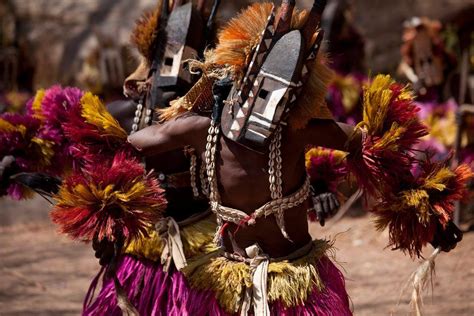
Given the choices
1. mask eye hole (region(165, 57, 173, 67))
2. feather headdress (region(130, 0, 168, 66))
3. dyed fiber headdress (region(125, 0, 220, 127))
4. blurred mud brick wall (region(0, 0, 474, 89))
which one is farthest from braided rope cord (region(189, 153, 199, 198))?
blurred mud brick wall (region(0, 0, 474, 89))

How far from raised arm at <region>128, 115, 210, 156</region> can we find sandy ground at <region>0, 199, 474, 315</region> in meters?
1.31

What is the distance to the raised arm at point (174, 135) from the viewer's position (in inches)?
116

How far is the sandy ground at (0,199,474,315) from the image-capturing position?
17.0 ft

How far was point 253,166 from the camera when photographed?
9.48 ft

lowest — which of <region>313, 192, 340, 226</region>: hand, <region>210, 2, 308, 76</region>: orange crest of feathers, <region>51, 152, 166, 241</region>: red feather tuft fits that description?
<region>313, 192, 340, 226</region>: hand

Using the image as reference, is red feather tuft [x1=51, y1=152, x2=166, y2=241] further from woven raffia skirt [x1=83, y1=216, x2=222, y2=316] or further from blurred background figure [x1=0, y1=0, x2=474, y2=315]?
blurred background figure [x1=0, y1=0, x2=474, y2=315]

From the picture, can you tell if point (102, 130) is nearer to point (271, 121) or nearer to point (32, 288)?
point (271, 121)

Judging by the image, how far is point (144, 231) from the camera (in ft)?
9.49

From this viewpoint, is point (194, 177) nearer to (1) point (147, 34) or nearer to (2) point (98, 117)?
(2) point (98, 117)

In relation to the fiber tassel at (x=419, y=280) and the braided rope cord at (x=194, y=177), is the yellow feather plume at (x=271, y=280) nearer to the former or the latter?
the fiber tassel at (x=419, y=280)

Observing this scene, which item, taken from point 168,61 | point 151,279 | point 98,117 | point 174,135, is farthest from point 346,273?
point 98,117

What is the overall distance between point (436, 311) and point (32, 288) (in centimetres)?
286

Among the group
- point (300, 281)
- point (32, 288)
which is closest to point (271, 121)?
point (300, 281)

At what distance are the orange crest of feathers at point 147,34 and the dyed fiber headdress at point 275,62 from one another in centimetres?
91
